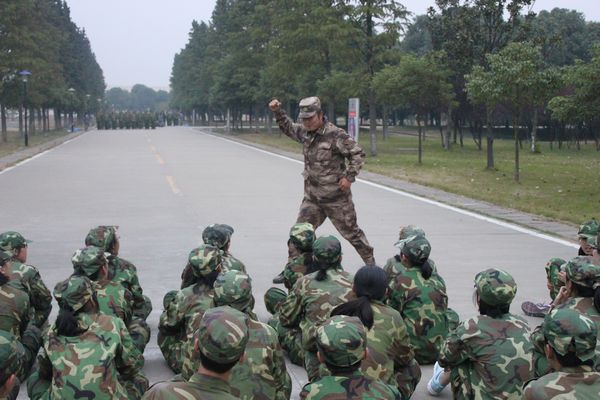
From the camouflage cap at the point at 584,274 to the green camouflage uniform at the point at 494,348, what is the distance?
0.67 metres

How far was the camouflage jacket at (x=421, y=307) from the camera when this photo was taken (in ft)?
19.1

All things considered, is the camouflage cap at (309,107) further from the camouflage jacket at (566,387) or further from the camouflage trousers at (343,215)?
the camouflage jacket at (566,387)

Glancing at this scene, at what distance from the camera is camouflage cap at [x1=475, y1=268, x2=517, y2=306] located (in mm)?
4379

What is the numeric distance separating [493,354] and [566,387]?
109 cm

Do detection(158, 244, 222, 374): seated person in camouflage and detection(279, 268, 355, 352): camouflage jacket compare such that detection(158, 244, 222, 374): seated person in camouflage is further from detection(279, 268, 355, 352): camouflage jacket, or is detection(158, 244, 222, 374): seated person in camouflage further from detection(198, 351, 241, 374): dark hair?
detection(198, 351, 241, 374): dark hair

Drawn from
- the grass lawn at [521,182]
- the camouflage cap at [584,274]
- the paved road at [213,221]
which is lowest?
the paved road at [213,221]

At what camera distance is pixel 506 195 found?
17.8 m

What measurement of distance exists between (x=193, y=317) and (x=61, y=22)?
219ft

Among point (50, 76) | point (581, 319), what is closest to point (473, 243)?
point (581, 319)

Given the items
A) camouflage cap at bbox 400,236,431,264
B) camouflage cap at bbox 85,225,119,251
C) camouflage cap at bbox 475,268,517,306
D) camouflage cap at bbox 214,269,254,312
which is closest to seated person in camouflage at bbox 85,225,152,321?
camouflage cap at bbox 85,225,119,251

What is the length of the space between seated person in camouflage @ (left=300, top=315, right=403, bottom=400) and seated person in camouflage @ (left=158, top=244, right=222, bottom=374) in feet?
6.58

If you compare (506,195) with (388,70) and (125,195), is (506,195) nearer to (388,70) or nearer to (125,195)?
(125,195)

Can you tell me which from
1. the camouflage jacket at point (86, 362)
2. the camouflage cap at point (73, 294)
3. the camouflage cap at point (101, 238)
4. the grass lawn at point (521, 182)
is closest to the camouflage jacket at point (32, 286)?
the camouflage cap at point (101, 238)

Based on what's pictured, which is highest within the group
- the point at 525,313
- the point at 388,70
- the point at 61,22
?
the point at 61,22
